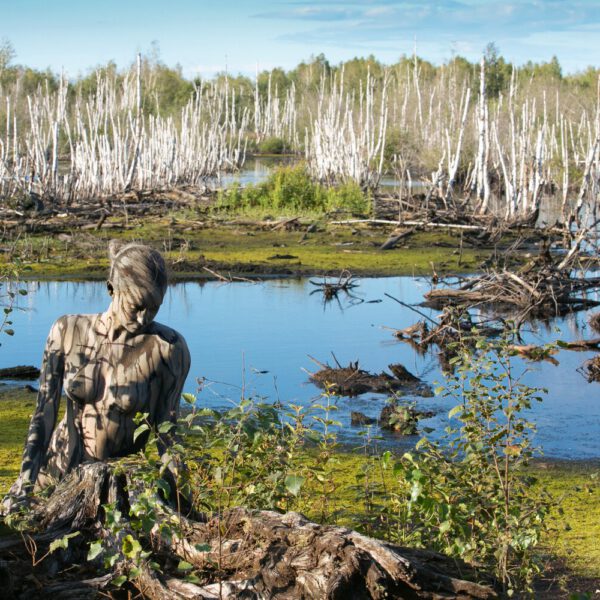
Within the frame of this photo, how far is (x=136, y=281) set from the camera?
3.63 meters

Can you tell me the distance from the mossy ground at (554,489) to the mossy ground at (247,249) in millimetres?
8689

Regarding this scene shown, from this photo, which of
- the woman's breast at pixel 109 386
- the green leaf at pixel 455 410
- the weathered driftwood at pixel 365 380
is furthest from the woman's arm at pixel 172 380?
the weathered driftwood at pixel 365 380

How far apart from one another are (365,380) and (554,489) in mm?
3768

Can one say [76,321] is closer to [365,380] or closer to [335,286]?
[365,380]

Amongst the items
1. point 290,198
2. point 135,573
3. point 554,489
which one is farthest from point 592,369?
point 290,198

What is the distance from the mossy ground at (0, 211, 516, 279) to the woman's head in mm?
13209

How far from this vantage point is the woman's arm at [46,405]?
12.4 ft

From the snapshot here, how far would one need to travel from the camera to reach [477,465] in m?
4.19

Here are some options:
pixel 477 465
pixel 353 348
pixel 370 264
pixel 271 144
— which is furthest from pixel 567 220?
pixel 271 144

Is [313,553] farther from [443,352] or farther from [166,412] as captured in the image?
[443,352]

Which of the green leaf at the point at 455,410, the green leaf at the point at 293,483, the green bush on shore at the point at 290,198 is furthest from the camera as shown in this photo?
the green bush on shore at the point at 290,198

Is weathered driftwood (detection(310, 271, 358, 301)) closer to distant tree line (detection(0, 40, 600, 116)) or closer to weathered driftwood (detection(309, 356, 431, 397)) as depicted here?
weathered driftwood (detection(309, 356, 431, 397))

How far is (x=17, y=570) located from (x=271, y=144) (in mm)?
71053

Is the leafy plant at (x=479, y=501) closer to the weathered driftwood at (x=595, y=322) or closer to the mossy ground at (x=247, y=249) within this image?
the weathered driftwood at (x=595, y=322)
